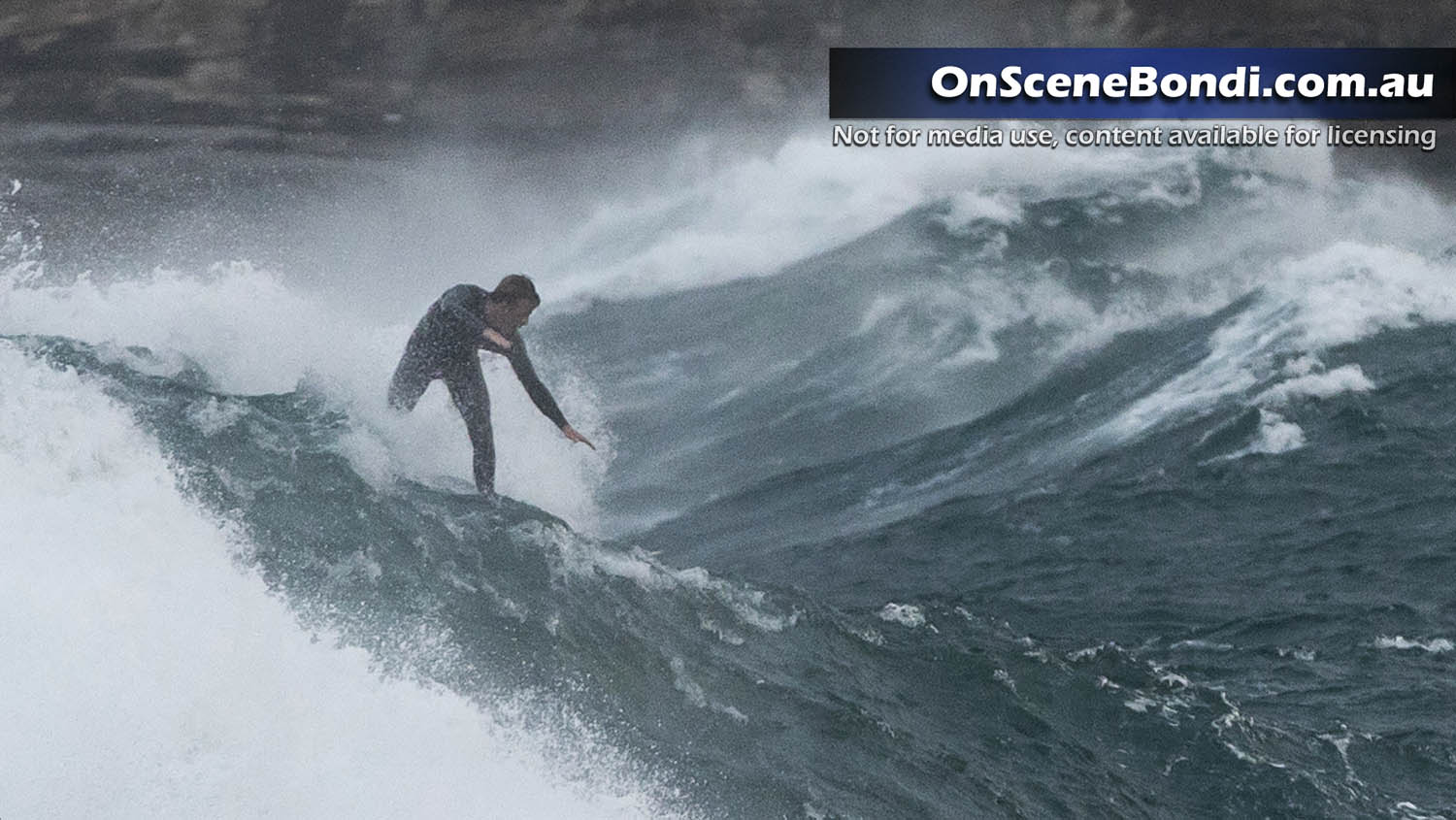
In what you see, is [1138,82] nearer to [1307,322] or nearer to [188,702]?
[1307,322]

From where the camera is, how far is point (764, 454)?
18.0m

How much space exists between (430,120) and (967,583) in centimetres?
2164

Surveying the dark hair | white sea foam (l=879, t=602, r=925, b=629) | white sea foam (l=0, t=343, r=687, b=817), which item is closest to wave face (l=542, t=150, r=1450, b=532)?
white sea foam (l=879, t=602, r=925, b=629)

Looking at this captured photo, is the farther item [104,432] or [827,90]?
[827,90]

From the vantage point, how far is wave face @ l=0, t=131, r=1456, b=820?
7359 mm

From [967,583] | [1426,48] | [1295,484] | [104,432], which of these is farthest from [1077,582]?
[1426,48]

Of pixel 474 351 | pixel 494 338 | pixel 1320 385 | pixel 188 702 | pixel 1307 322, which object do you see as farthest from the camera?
pixel 1307 322

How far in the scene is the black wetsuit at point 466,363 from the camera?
1134 cm

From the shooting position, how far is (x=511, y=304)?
36.7 feet

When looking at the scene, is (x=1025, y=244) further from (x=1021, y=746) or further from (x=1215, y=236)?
(x=1021, y=746)

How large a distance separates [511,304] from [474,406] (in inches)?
30.8

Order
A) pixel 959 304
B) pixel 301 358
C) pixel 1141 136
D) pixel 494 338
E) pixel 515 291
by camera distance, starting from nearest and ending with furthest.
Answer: pixel 515 291, pixel 494 338, pixel 301 358, pixel 959 304, pixel 1141 136

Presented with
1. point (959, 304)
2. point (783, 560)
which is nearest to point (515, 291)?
point (783, 560)

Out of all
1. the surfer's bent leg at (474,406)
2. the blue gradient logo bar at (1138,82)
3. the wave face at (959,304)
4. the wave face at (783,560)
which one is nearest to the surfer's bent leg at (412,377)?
the surfer's bent leg at (474,406)
